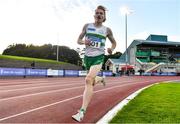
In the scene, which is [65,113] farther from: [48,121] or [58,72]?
[58,72]

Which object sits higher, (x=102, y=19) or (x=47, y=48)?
(x=47, y=48)

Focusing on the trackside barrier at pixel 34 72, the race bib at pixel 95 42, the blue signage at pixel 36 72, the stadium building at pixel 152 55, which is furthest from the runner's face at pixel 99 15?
the stadium building at pixel 152 55

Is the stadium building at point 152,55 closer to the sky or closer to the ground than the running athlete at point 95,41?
closer to the sky

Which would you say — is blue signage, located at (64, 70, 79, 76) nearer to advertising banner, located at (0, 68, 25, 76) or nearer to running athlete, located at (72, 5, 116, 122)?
advertising banner, located at (0, 68, 25, 76)

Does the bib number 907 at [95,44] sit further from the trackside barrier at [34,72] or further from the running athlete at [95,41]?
the trackside barrier at [34,72]

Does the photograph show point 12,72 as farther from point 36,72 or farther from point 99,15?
point 99,15

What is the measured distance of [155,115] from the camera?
7.48 m

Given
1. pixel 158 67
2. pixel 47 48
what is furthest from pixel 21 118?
pixel 47 48

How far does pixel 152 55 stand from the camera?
9950cm

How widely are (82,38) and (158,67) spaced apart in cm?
8639

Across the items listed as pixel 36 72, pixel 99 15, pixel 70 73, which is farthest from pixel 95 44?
pixel 70 73

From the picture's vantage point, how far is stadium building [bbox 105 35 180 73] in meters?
96.4

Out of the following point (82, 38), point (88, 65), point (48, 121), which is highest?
point (82, 38)

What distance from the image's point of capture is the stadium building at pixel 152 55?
96.4 m
